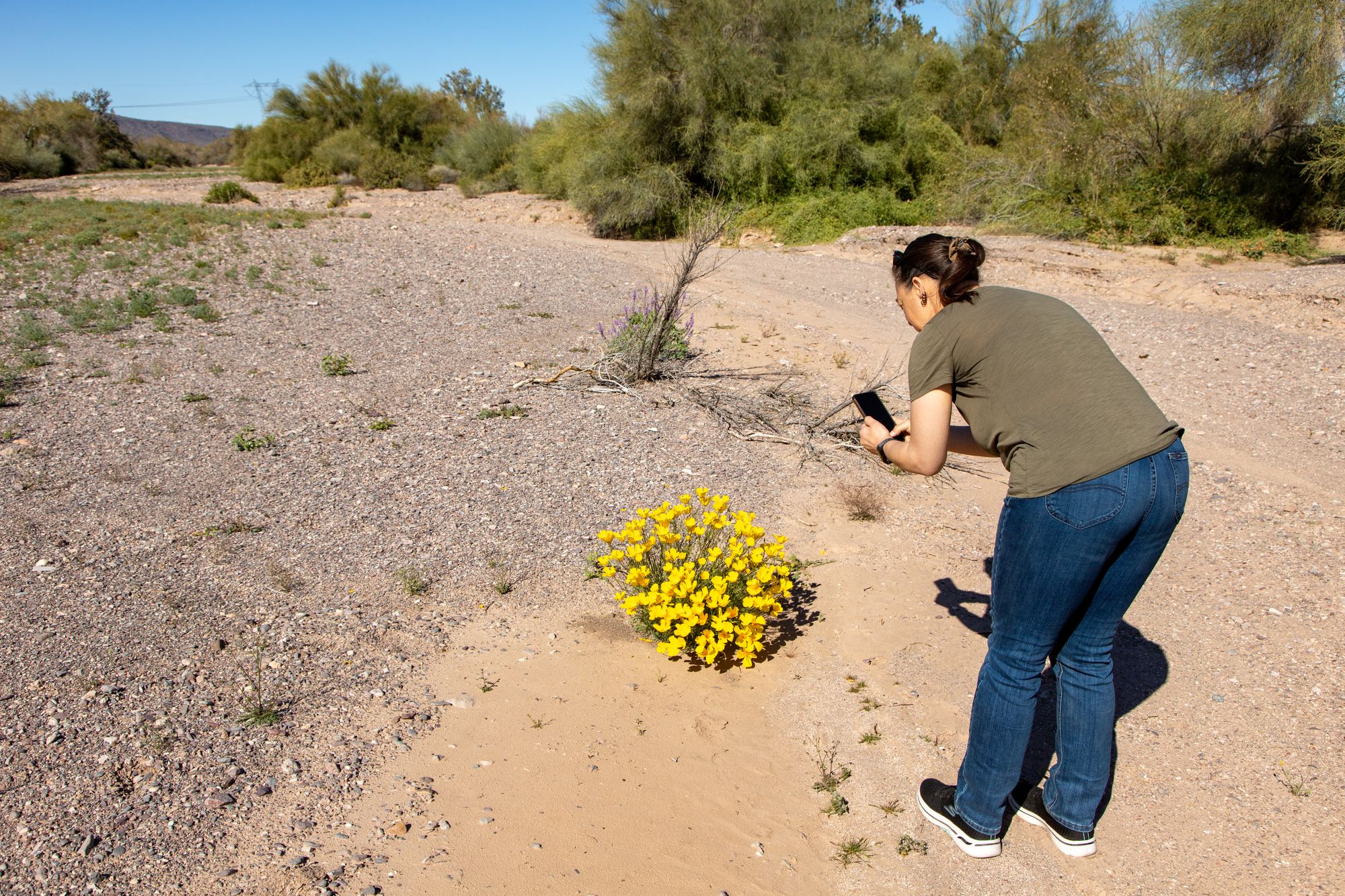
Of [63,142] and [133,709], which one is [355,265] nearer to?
[133,709]

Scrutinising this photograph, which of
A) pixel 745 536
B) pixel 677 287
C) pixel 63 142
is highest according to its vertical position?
pixel 63 142

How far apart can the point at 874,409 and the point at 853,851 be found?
1236 millimetres

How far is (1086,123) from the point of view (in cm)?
1562

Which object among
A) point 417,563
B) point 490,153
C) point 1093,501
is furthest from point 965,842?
point 490,153

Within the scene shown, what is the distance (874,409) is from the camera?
2.45m

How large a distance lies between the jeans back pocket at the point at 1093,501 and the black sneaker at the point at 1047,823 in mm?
979

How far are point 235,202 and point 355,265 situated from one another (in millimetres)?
12461

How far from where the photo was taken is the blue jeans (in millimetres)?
1891

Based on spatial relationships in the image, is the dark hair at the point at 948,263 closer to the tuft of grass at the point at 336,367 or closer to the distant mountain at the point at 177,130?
the tuft of grass at the point at 336,367

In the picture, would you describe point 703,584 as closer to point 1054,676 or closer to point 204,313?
point 1054,676

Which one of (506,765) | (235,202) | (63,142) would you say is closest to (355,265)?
(506,765)

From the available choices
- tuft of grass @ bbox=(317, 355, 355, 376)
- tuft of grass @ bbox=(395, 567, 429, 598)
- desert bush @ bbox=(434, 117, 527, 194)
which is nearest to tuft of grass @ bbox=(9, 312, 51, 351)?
tuft of grass @ bbox=(317, 355, 355, 376)

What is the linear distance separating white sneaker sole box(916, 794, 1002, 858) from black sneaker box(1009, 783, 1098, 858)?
0.16m

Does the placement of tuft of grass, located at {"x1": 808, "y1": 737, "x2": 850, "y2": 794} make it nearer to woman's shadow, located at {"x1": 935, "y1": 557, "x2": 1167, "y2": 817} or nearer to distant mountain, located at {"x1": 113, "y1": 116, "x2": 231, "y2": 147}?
woman's shadow, located at {"x1": 935, "y1": 557, "x2": 1167, "y2": 817}
